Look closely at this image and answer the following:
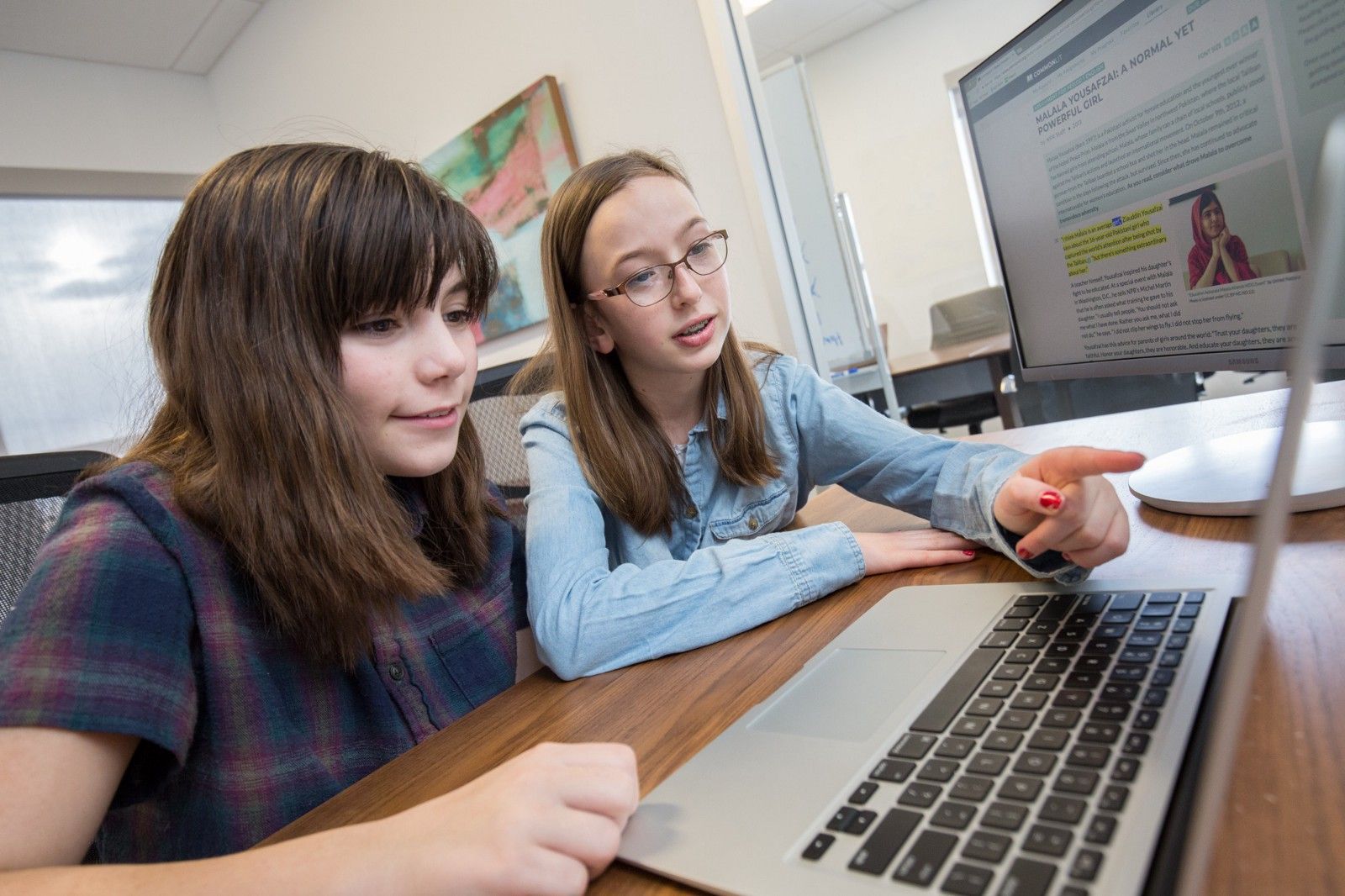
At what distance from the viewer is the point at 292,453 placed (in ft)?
2.06

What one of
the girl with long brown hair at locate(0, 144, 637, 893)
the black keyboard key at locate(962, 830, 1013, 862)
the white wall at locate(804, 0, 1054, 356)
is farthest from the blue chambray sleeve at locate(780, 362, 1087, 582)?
the white wall at locate(804, 0, 1054, 356)

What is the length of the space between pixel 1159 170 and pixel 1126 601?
1.23 ft

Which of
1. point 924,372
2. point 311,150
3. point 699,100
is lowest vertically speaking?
point 924,372

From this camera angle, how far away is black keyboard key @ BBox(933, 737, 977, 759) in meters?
0.38

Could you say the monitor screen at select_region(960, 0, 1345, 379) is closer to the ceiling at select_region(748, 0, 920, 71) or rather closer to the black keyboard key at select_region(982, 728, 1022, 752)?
the black keyboard key at select_region(982, 728, 1022, 752)

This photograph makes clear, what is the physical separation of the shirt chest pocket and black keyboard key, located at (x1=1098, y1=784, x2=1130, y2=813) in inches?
26.6

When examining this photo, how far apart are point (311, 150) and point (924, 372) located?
2730 mm

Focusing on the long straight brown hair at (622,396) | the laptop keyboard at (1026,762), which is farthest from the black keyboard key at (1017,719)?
the long straight brown hair at (622,396)

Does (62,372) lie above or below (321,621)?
above

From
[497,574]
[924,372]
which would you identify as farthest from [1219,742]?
[924,372]

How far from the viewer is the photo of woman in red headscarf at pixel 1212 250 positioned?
0.63 meters

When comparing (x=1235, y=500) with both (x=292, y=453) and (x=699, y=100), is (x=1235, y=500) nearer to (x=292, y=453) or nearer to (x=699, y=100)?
(x=292, y=453)

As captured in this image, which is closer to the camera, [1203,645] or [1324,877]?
[1324,877]

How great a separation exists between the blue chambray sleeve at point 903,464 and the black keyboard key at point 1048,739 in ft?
0.76
